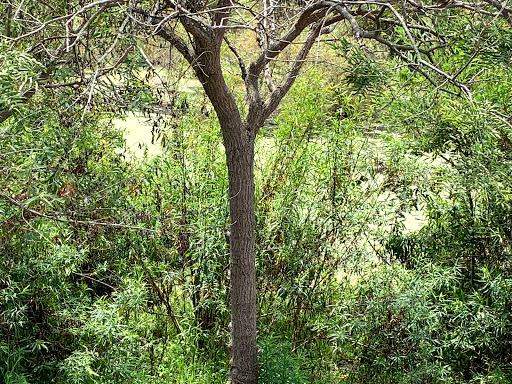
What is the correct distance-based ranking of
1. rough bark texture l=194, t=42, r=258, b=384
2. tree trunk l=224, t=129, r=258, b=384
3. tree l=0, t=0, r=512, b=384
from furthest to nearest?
tree trunk l=224, t=129, r=258, b=384 → rough bark texture l=194, t=42, r=258, b=384 → tree l=0, t=0, r=512, b=384

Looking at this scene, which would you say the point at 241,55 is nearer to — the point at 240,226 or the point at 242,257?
the point at 240,226

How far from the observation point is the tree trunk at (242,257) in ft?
10.5

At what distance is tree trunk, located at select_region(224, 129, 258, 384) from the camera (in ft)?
10.5

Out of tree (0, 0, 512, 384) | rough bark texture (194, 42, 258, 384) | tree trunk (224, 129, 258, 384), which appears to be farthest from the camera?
tree trunk (224, 129, 258, 384)

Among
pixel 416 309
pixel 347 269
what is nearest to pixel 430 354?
pixel 416 309

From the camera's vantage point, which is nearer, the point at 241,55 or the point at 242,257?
the point at 241,55

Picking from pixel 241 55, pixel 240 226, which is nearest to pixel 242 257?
pixel 240 226

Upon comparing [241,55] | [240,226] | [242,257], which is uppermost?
[241,55]

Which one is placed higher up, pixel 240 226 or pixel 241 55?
pixel 241 55

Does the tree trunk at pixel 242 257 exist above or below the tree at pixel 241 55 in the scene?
below

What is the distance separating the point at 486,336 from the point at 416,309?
362mm

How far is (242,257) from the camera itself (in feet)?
10.9

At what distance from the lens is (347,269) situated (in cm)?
414

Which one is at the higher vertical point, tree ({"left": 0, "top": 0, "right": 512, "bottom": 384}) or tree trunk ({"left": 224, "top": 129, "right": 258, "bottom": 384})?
tree ({"left": 0, "top": 0, "right": 512, "bottom": 384})
